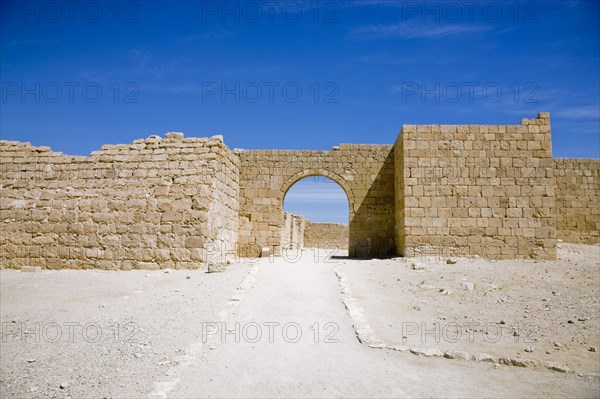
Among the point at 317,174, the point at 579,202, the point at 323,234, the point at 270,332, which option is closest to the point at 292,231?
the point at 323,234

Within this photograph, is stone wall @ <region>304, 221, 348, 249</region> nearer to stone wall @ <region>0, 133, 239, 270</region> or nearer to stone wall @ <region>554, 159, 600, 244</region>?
stone wall @ <region>554, 159, 600, 244</region>

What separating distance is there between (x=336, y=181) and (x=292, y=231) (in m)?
8.24

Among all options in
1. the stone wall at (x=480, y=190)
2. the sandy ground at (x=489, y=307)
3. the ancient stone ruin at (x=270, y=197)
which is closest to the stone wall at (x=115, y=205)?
the ancient stone ruin at (x=270, y=197)

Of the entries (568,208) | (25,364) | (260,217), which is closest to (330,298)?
(25,364)

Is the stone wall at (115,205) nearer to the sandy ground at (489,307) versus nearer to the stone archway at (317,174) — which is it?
the sandy ground at (489,307)

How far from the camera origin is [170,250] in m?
9.09

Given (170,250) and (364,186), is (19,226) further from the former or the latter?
(364,186)

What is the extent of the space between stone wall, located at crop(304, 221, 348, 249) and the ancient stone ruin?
1405 centimetres

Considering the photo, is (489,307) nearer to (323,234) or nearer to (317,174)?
(317,174)

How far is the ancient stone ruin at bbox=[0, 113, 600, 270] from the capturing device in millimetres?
9273

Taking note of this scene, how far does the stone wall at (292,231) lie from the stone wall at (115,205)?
8.80 meters

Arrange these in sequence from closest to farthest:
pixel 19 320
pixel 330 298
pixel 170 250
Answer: pixel 19 320, pixel 330 298, pixel 170 250

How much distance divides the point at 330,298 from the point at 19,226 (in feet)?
24.7

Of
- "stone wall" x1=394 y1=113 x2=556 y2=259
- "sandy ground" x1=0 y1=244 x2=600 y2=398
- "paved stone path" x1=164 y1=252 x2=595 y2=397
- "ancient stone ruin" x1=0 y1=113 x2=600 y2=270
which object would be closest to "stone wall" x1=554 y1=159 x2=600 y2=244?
"ancient stone ruin" x1=0 y1=113 x2=600 y2=270
